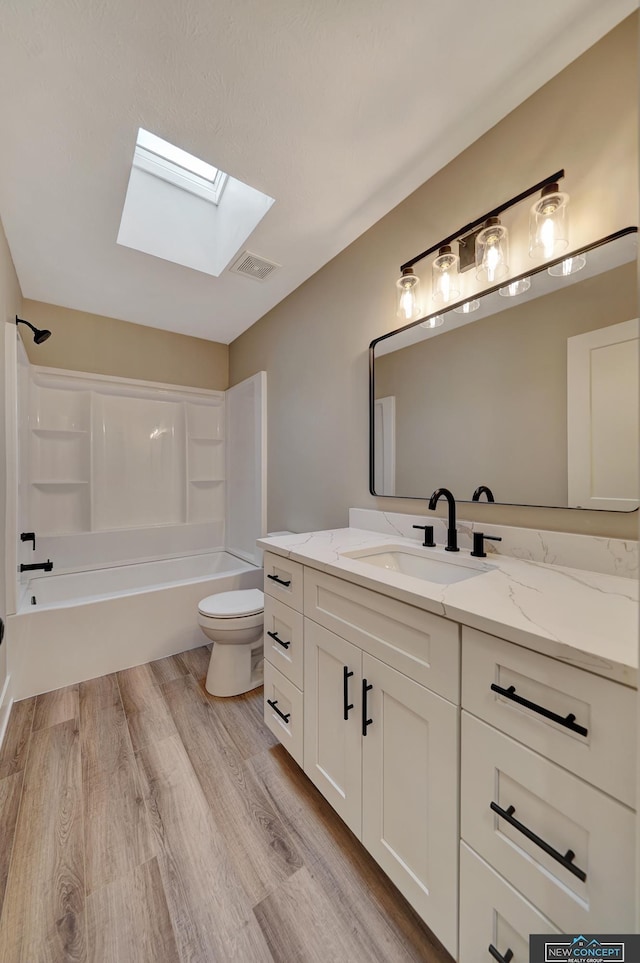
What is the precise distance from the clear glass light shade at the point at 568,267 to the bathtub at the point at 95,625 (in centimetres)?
242

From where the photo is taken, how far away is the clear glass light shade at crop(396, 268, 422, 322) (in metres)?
1.60

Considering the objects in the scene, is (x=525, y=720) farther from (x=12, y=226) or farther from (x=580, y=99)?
(x=12, y=226)

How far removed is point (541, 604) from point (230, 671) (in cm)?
174

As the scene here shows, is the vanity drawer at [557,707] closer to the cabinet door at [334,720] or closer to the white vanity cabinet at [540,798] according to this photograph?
the white vanity cabinet at [540,798]

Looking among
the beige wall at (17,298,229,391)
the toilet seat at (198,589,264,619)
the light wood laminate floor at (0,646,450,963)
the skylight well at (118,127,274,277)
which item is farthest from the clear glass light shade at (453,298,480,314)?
the beige wall at (17,298,229,391)

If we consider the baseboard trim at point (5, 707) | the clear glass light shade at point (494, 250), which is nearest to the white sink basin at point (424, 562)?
the clear glass light shade at point (494, 250)

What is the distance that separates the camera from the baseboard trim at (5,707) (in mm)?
1668

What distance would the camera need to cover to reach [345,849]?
1.17 meters

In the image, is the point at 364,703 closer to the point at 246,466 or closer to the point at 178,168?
the point at 246,466

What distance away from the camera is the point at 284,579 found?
1.48 meters

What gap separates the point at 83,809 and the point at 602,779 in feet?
5.48

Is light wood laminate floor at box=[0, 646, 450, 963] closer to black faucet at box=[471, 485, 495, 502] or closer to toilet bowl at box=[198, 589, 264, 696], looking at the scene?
toilet bowl at box=[198, 589, 264, 696]

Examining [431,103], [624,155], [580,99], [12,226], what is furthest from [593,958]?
[12,226]

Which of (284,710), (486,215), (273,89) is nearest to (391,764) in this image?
(284,710)
